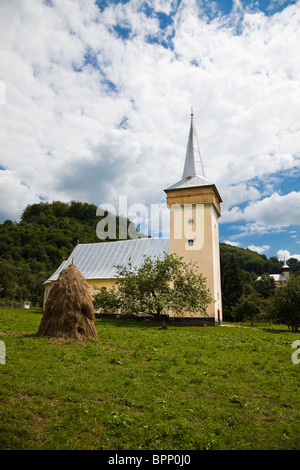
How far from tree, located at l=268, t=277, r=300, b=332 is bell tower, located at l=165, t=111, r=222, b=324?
229 inches

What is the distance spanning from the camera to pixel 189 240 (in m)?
34.7

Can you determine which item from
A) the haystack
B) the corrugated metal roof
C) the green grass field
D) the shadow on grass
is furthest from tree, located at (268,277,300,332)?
the haystack

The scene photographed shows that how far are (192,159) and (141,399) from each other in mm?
33108

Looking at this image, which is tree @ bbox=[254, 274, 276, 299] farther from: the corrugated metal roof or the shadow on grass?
the shadow on grass

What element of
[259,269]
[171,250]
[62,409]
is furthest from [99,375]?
[259,269]

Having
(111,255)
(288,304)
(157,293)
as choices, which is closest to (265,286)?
(111,255)

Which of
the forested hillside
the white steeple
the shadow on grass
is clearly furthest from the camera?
the forested hillside

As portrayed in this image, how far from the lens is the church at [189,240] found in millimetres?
33469

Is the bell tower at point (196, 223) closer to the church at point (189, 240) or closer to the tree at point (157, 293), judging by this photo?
the church at point (189, 240)

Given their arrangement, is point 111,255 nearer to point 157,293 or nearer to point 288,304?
point 157,293

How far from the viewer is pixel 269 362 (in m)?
11.9

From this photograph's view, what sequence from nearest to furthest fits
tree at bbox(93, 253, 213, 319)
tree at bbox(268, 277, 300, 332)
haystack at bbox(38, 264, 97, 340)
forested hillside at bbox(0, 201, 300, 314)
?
1. haystack at bbox(38, 264, 97, 340)
2. tree at bbox(93, 253, 213, 319)
3. tree at bbox(268, 277, 300, 332)
4. forested hillside at bbox(0, 201, 300, 314)

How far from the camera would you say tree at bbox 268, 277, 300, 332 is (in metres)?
27.7

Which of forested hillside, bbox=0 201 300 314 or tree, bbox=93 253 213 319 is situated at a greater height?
forested hillside, bbox=0 201 300 314
